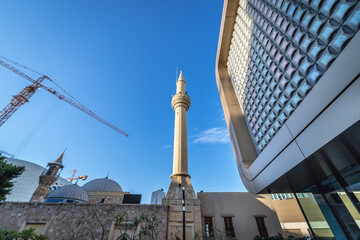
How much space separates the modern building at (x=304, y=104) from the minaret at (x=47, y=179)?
98.7 ft

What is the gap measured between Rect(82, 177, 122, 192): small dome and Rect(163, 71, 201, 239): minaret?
1517cm

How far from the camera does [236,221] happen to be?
14.6 m

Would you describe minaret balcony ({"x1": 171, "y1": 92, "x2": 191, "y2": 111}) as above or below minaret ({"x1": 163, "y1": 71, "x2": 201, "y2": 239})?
above

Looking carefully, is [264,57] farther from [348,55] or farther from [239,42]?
[348,55]

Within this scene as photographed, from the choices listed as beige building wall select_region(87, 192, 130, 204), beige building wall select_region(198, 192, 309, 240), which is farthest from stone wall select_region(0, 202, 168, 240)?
beige building wall select_region(87, 192, 130, 204)

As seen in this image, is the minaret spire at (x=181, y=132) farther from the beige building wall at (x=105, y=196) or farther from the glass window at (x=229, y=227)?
the beige building wall at (x=105, y=196)

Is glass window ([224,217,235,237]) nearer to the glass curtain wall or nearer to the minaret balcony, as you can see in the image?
the glass curtain wall

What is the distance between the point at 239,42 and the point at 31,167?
51842 millimetres

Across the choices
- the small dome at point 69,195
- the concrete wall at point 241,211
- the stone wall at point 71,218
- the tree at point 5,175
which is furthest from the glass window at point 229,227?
the tree at point 5,175

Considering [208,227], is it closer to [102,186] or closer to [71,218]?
[71,218]

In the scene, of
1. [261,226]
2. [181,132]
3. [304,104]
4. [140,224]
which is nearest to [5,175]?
[140,224]

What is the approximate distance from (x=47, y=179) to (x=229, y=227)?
28699 millimetres

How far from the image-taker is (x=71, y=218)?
534 inches

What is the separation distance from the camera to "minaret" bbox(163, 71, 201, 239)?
13305 millimetres
